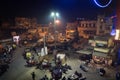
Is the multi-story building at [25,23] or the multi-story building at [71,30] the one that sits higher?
the multi-story building at [25,23]

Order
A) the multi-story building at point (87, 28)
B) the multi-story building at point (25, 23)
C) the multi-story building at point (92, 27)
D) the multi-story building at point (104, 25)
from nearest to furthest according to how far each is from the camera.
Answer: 1. the multi-story building at point (104, 25)
2. the multi-story building at point (92, 27)
3. the multi-story building at point (87, 28)
4. the multi-story building at point (25, 23)

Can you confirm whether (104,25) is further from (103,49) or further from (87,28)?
(103,49)

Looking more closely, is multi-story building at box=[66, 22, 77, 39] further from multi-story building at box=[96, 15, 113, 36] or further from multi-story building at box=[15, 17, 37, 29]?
multi-story building at box=[15, 17, 37, 29]

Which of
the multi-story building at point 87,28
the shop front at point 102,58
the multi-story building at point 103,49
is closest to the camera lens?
the shop front at point 102,58

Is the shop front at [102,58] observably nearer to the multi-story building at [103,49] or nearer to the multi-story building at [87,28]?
the multi-story building at [103,49]

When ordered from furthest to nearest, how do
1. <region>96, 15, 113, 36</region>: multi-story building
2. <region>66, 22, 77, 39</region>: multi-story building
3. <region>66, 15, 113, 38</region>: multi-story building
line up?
<region>66, 22, 77, 39</region>: multi-story building < <region>66, 15, 113, 38</region>: multi-story building < <region>96, 15, 113, 36</region>: multi-story building

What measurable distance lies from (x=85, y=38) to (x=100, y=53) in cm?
2229

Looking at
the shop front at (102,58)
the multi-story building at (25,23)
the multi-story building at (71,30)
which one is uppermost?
the multi-story building at (25,23)

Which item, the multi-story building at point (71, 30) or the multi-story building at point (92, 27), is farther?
the multi-story building at point (71, 30)

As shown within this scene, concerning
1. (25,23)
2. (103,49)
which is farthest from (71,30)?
(103,49)

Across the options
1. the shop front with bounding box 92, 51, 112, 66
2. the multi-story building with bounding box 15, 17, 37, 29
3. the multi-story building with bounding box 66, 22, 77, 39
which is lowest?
the shop front with bounding box 92, 51, 112, 66

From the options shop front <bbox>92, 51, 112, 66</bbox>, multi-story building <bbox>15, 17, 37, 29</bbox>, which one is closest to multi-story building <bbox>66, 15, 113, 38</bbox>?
shop front <bbox>92, 51, 112, 66</bbox>

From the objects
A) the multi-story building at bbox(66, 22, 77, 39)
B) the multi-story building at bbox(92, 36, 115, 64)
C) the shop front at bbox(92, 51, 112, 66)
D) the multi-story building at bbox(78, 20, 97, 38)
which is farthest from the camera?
the multi-story building at bbox(66, 22, 77, 39)

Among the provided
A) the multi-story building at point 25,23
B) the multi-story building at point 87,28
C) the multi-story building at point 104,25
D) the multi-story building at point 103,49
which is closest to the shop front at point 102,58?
the multi-story building at point 103,49
